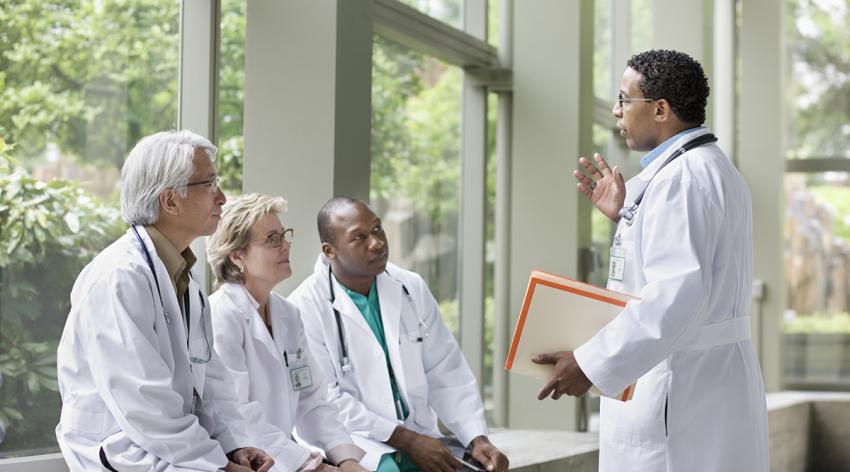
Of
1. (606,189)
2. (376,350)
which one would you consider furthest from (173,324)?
(606,189)

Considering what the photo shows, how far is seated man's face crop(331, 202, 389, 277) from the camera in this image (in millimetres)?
3781

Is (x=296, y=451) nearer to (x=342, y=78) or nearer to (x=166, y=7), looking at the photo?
(x=342, y=78)

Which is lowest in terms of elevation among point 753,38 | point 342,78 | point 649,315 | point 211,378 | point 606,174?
point 211,378

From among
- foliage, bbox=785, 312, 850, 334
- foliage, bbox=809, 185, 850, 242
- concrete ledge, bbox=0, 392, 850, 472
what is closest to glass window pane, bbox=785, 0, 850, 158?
foliage, bbox=809, 185, 850, 242

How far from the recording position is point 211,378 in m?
2.96

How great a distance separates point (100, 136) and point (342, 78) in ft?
2.86

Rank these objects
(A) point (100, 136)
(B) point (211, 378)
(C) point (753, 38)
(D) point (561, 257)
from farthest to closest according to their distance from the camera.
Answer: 1. (C) point (753, 38)
2. (D) point (561, 257)
3. (A) point (100, 136)
4. (B) point (211, 378)

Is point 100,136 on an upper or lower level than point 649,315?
upper

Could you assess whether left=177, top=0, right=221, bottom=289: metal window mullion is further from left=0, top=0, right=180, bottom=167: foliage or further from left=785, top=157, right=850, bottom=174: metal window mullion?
left=785, top=157, right=850, bottom=174: metal window mullion

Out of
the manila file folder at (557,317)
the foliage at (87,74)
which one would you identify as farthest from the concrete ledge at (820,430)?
the foliage at (87,74)

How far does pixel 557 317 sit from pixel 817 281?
6710 mm

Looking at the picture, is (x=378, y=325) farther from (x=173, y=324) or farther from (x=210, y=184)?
(x=173, y=324)

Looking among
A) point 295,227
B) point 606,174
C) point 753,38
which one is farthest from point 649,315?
point 753,38

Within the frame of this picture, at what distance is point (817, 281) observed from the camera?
29.5 ft
